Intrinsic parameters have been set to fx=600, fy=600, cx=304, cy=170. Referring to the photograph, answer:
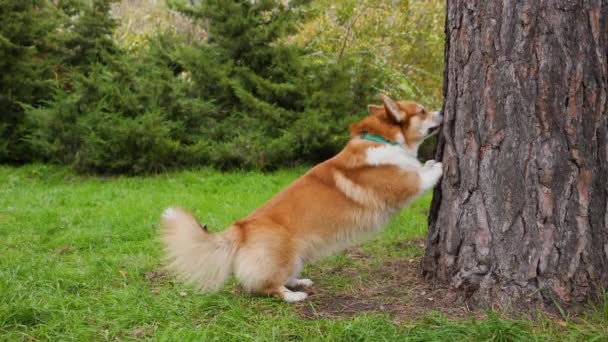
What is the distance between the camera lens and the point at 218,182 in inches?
350

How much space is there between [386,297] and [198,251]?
1255mm

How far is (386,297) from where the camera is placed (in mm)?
3836

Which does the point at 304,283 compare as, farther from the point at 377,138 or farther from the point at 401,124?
the point at 401,124

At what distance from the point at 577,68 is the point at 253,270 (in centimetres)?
226

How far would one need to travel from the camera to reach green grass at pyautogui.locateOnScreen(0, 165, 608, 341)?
3201 millimetres

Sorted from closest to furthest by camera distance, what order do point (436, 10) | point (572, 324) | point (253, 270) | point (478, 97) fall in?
1. point (572, 324)
2. point (478, 97)
3. point (253, 270)
4. point (436, 10)

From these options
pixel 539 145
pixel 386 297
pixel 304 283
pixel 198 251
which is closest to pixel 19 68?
pixel 198 251

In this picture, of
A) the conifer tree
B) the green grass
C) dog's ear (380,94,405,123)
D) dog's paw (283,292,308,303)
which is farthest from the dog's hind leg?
the conifer tree

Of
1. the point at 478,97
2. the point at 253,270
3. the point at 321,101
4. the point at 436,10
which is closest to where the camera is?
the point at 478,97

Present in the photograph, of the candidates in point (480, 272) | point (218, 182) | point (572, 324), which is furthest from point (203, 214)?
point (572, 324)

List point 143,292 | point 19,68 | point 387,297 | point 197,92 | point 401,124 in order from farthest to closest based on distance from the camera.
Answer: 1. point 19,68
2. point 197,92
3. point 401,124
4. point 143,292
5. point 387,297

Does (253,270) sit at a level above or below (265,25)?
below

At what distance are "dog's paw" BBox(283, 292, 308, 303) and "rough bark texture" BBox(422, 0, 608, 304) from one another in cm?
111

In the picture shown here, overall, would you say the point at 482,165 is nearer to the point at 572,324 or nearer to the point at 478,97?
the point at 478,97
